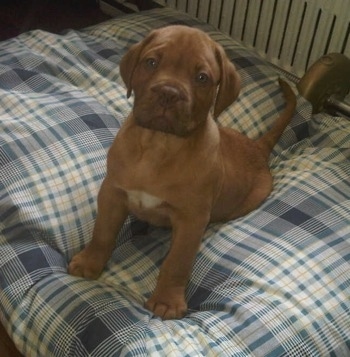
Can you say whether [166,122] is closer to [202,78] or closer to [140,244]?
[202,78]

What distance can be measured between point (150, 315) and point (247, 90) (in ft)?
3.23

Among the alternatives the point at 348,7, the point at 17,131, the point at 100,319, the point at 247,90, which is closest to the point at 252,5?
the point at 348,7

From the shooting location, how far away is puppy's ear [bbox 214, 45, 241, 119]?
1275 mm

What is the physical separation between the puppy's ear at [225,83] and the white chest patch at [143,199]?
0.80 ft

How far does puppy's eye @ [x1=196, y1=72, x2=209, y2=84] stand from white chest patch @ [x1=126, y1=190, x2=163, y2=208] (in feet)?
0.99

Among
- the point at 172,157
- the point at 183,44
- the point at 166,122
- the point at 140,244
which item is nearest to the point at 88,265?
the point at 140,244

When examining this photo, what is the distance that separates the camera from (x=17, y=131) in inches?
65.0

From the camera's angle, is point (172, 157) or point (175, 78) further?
point (172, 157)

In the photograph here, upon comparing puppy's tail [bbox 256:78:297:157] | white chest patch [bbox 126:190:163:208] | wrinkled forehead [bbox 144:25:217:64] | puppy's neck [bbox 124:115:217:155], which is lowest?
puppy's tail [bbox 256:78:297:157]

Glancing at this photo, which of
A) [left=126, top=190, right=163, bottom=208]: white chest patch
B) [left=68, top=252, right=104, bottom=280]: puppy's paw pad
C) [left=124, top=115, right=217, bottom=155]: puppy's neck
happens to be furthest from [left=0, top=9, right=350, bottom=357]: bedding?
[left=124, top=115, right=217, bottom=155]: puppy's neck

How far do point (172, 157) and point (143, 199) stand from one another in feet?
0.41

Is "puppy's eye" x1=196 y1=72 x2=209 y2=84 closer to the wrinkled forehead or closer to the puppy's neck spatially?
the wrinkled forehead

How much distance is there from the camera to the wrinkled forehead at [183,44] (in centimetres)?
119

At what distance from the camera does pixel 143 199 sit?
1357mm
